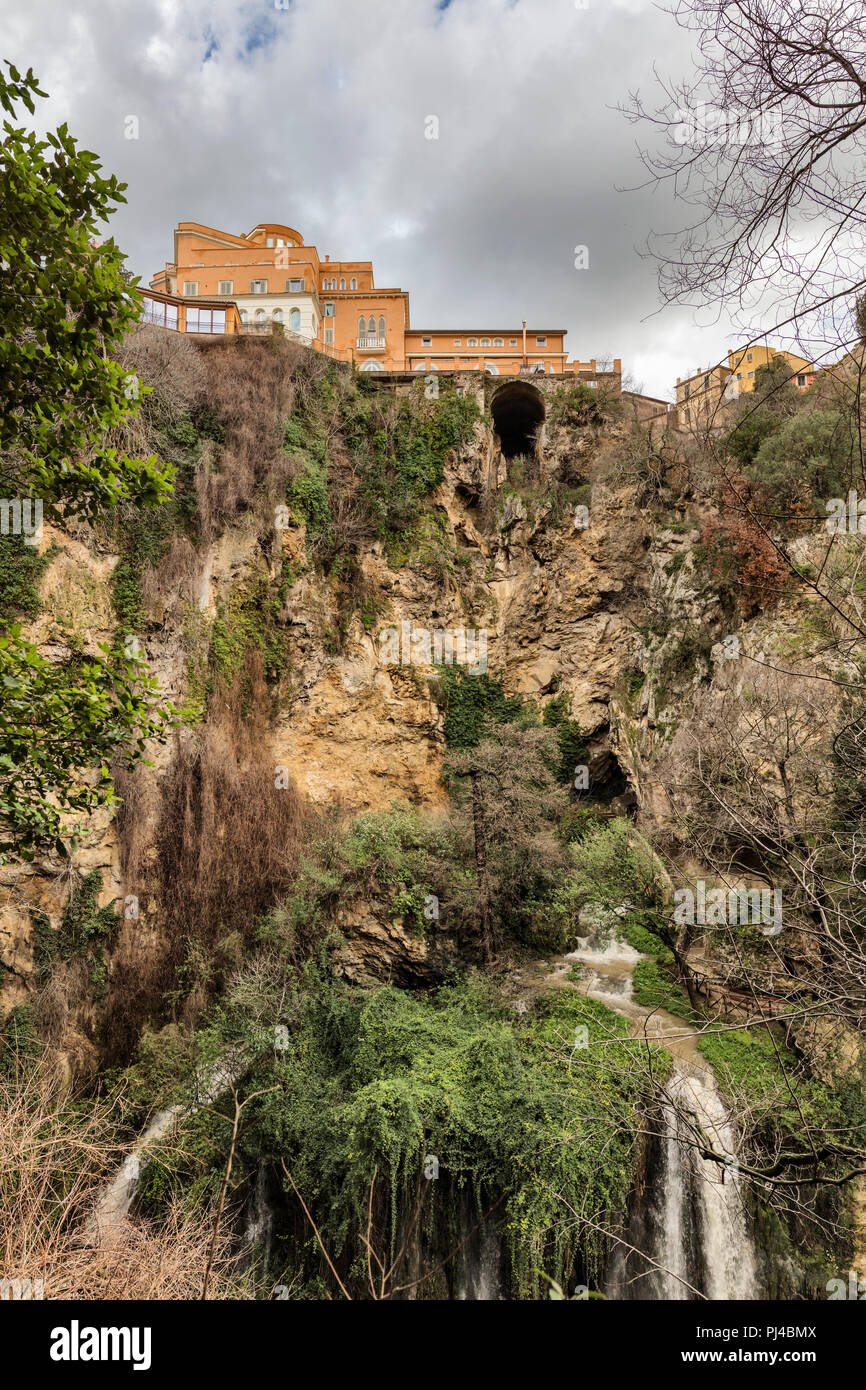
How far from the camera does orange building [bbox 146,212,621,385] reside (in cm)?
2753

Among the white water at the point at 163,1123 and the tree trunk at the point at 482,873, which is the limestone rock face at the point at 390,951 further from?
the white water at the point at 163,1123

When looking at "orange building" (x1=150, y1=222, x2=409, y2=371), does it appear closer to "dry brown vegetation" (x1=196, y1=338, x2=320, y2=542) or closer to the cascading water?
"dry brown vegetation" (x1=196, y1=338, x2=320, y2=542)

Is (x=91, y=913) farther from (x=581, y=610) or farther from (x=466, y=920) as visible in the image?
(x=581, y=610)

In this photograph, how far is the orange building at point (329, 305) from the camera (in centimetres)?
2753

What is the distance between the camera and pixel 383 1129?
959cm

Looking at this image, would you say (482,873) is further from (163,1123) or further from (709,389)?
(709,389)

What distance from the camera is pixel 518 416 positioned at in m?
25.5

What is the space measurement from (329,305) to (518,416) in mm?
12247

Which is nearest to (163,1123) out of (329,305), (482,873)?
(482,873)

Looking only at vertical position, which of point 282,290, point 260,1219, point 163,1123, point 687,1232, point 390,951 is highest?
point 282,290

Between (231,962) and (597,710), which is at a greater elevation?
(597,710)

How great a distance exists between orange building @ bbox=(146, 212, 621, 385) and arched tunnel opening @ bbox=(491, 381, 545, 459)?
57.6 inches

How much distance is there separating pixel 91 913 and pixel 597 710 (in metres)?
14.3
